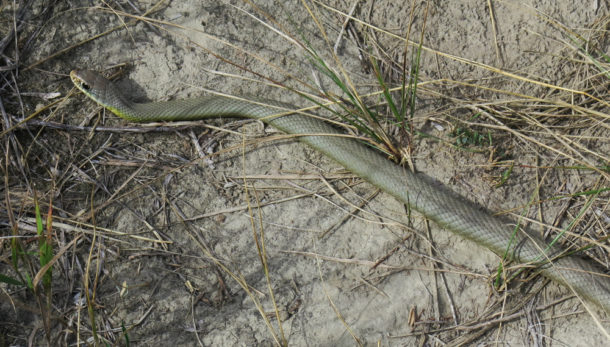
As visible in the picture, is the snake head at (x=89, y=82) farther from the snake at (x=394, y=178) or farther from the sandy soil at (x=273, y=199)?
the sandy soil at (x=273, y=199)

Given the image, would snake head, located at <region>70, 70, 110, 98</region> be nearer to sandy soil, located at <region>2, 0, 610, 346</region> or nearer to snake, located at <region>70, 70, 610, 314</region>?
snake, located at <region>70, 70, 610, 314</region>

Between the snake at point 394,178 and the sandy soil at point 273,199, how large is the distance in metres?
0.10

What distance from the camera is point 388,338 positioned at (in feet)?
10.5

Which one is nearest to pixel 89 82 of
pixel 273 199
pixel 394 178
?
pixel 273 199

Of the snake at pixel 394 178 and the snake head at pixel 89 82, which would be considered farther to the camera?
the snake head at pixel 89 82

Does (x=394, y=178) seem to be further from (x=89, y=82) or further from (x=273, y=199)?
(x=89, y=82)

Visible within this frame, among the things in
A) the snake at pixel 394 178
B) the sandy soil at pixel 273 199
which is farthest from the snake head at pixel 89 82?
the sandy soil at pixel 273 199

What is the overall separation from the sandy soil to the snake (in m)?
0.10

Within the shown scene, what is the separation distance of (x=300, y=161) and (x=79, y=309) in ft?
5.55

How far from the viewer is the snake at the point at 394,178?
3303 millimetres

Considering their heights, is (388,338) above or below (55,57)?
below

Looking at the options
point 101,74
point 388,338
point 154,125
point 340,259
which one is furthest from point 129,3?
point 388,338

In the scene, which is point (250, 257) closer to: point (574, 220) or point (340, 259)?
point (340, 259)

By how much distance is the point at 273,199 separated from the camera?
347 cm
